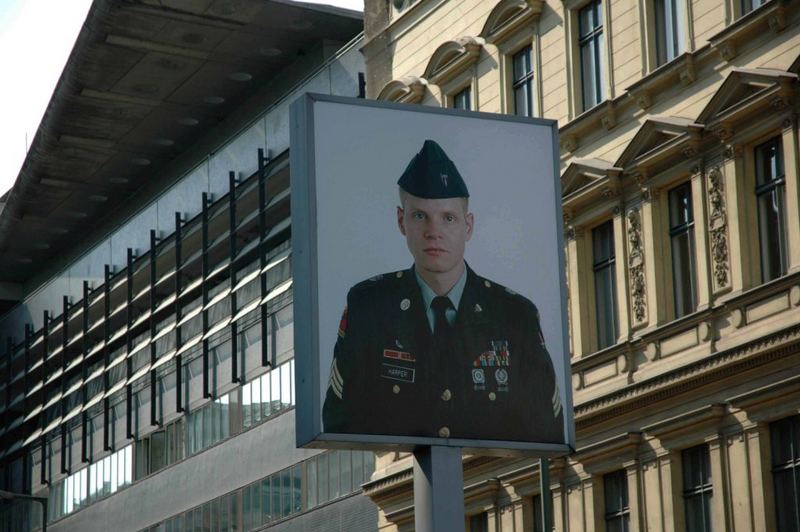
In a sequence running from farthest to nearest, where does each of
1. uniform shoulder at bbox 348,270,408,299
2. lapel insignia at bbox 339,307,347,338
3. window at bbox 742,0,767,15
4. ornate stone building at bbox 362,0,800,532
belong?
1. window at bbox 742,0,767,15
2. ornate stone building at bbox 362,0,800,532
3. uniform shoulder at bbox 348,270,408,299
4. lapel insignia at bbox 339,307,347,338

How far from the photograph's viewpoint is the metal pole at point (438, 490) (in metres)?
19.2

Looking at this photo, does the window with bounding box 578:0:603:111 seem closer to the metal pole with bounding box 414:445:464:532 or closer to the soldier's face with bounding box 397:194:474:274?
the soldier's face with bounding box 397:194:474:274

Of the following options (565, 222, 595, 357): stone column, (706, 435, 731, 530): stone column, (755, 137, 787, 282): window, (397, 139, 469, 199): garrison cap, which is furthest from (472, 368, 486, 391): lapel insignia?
(565, 222, 595, 357): stone column

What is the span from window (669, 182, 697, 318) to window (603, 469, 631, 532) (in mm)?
3521

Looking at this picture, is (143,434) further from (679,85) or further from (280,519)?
(679,85)

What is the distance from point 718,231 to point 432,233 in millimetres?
11452

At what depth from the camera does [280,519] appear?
59438 mm

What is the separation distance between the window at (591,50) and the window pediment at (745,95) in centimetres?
438

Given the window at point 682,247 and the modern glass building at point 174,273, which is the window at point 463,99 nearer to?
the window at point 682,247

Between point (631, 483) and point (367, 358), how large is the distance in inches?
552

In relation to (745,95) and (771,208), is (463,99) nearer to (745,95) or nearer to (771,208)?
(745,95)

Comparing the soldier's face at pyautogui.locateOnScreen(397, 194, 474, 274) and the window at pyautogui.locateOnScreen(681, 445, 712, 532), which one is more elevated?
the soldier's face at pyautogui.locateOnScreen(397, 194, 474, 274)

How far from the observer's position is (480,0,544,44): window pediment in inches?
1496

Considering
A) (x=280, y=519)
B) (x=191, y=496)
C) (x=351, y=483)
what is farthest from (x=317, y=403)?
(x=191, y=496)
